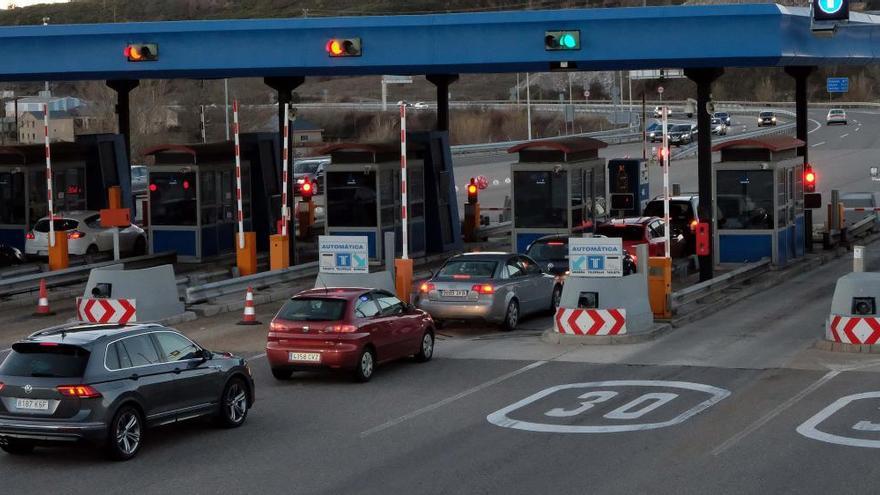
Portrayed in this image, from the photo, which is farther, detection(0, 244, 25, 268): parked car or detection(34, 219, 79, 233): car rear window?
detection(34, 219, 79, 233): car rear window

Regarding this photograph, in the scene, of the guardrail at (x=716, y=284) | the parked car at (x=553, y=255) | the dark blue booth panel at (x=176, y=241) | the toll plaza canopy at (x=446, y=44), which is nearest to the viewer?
the guardrail at (x=716, y=284)

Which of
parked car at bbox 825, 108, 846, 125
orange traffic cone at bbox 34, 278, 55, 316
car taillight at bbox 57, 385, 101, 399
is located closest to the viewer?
car taillight at bbox 57, 385, 101, 399

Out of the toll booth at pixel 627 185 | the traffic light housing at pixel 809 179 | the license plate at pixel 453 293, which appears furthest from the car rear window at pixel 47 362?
the toll booth at pixel 627 185

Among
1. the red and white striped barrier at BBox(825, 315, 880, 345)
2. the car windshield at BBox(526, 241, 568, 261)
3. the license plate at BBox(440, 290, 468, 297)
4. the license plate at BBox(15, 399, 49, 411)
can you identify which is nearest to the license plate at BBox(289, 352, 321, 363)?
the license plate at BBox(15, 399, 49, 411)

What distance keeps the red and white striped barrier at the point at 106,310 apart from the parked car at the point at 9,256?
11.1 meters

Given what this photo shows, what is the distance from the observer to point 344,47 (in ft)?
99.3

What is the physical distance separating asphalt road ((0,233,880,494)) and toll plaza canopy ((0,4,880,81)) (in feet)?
23.9

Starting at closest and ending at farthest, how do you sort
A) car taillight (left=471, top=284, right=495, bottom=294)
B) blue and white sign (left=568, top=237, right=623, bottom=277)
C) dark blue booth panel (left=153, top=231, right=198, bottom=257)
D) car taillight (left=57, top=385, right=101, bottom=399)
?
car taillight (left=57, top=385, right=101, bottom=399), blue and white sign (left=568, top=237, right=623, bottom=277), car taillight (left=471, top=284, right=495, bottom=294), dark blue booth panel (left=153, top=231, right=198, bottom=257)

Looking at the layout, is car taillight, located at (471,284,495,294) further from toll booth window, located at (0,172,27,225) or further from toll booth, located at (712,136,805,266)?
toll booth window, located at (0,172,27,225)

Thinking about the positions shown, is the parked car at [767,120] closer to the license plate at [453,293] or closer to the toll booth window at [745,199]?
the toll booth window at [745,199]

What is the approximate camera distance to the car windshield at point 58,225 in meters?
35.3

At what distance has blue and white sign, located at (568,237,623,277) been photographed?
23.4m

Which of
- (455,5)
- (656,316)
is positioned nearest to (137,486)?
(656,316)

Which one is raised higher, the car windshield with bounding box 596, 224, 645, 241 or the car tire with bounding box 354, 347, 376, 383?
the car windshield with bounding box 596, 224, 645, 241
